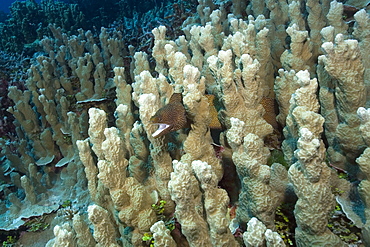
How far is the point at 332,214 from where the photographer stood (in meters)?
2.10

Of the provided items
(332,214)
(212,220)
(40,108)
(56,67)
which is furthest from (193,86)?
(56,67)

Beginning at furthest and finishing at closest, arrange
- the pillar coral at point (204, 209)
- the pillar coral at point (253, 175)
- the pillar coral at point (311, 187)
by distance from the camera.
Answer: the pillar coral at point (253, 175) < the pillar coral at point (204, 209) < the pillar coral at point (311, 187)

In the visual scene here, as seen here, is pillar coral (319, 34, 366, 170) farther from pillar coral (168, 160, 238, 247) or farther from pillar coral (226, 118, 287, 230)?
pillar coral (168, 160, 238, 247)

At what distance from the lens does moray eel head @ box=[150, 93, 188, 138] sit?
229cm

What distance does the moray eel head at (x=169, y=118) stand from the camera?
229cm

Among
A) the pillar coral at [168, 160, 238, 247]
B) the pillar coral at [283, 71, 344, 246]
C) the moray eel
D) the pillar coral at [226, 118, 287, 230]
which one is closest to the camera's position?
the pillar coral at [283, 71, 344, 246]

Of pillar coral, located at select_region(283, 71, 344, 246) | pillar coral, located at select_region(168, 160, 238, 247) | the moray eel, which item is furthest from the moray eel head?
pillar coral, located at select_region(283, 71, 344, 246)

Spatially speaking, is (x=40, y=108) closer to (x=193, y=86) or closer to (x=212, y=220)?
(x=193, y=86)

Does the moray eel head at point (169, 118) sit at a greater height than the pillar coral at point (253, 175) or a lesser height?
greater

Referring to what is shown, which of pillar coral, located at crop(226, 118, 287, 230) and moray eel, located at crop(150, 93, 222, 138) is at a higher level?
moray eel, located at crop(150, 93, 222, 138)

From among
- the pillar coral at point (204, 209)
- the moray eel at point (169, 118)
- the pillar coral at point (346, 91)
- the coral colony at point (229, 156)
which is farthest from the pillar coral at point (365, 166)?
the moray eel at point (169, 118)

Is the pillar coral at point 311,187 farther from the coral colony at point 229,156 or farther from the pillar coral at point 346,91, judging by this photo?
the pillar coral at point 346,91

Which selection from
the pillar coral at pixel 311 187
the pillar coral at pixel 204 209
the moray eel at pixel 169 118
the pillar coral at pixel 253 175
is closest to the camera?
the pillar coral at pixel 311 187

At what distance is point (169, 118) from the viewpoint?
233 centimetres
